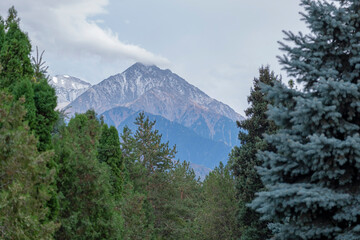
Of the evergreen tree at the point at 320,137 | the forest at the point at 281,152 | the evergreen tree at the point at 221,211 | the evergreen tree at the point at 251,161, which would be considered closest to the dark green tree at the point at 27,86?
the forest at the point at 281,152

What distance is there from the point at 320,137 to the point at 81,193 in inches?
446

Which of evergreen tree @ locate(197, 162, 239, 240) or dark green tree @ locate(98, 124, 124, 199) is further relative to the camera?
evergreen tree @ locate(197, 162, 239, 240)

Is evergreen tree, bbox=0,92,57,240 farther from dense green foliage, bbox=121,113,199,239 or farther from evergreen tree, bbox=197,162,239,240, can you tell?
dense green foliage, bbox=121,113,199,239

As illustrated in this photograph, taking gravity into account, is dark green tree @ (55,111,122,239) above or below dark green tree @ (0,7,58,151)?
below

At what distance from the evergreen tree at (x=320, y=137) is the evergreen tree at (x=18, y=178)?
18.9 feet

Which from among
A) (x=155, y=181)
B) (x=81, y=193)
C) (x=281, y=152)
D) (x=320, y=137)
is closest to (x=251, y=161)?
(x=81, y=193)

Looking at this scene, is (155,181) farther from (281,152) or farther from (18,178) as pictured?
(281,152)

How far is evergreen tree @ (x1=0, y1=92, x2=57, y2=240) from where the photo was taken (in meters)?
9.47

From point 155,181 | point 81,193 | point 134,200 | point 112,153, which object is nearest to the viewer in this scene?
point 81,193

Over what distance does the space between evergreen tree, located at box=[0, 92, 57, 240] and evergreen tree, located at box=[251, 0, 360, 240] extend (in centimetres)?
576

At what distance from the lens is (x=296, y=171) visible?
7844mm

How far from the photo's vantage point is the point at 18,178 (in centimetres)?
1023

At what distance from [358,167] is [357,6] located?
11.8 feet

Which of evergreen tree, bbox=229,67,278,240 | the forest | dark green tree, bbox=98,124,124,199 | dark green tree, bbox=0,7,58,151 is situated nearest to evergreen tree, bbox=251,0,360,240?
the forest
